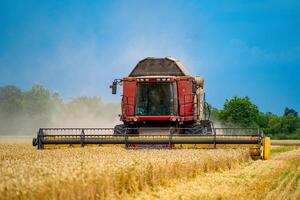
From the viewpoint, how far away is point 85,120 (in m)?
43.7

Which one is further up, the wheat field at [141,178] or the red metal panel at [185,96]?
the red metal panel at [185,96]

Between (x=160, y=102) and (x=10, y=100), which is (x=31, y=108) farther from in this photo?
(x=160, y=102)

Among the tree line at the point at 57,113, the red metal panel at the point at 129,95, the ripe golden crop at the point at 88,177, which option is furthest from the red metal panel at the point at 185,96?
the tree line at the point at 57,113

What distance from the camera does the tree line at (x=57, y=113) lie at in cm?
7131

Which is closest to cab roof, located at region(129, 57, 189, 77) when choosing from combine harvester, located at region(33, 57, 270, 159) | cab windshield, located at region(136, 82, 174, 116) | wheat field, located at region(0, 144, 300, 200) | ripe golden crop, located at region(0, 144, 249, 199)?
combine harvester, located at region(33, 57, 270, 159)

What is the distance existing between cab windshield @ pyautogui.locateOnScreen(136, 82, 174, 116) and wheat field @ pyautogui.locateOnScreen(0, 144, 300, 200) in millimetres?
6480

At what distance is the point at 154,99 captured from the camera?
25594 mm

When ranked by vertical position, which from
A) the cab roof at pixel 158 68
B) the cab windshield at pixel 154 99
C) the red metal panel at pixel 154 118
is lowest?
the red metal panel at pixel 154 118

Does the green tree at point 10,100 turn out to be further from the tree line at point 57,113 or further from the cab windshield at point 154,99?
the cab windshield at point 154,99

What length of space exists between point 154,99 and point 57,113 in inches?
2422

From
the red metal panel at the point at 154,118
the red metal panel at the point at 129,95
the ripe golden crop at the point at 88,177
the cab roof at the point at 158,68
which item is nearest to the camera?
the ripe golden crop at the point at 88,177

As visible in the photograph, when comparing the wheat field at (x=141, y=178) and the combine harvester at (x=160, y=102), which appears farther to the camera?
the combine harvester at (x=160, y=102)

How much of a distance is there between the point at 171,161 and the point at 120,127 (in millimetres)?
11301

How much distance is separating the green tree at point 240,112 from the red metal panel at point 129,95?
44824 mm
